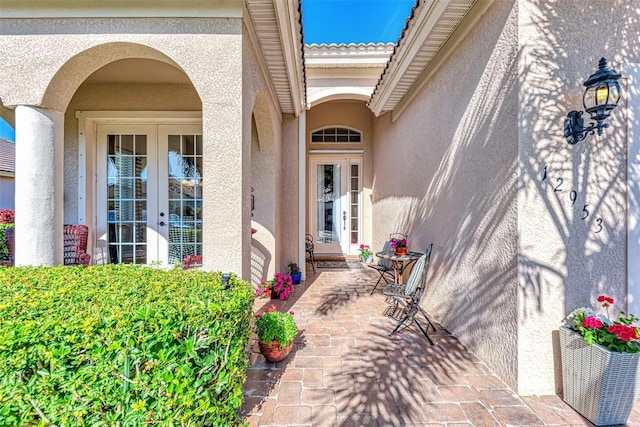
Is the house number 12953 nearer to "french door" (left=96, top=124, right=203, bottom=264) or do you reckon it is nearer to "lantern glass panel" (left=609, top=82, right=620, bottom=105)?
"lantern glass panel" (left=609, top=82, right=620, bottom=105)

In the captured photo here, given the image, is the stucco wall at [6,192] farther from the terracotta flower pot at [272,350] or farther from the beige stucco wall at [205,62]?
the terracotta flower pot at [272,350]

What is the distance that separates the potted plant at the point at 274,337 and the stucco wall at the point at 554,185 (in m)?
2.16

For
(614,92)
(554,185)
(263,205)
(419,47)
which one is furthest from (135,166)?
(614,92)

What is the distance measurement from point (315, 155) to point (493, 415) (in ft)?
25.1

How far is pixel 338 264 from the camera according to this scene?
26.8 ft

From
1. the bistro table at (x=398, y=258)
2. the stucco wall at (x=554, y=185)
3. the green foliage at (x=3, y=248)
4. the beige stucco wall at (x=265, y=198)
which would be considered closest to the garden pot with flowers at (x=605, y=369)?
the stucco wall at (x=554, y=185)

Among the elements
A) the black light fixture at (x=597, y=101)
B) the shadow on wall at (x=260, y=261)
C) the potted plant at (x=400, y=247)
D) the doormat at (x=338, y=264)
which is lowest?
the doormat at (x=338, y=264)

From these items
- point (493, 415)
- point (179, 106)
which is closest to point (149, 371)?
point (493, 415)

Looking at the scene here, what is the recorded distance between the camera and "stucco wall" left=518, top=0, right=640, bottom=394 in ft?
8.50

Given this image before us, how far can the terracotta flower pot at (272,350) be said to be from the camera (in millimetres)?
2969

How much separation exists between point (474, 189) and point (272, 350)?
282cm

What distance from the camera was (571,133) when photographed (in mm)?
2561

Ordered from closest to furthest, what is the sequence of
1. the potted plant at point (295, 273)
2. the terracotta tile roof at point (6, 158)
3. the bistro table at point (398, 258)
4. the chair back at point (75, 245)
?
the chair back at point (75, 245)
the bistro table at point (398, 258)
the potted plant at point (295, 273)
the terracotta tile roof at point (6, 158)

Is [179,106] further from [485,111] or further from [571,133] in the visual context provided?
[571,133]
